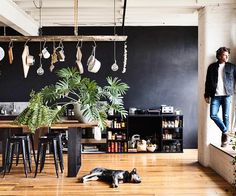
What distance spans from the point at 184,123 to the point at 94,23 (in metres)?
3.31

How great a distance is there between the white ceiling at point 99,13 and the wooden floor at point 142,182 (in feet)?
8.85

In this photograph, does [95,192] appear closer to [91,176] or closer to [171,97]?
[91,176]

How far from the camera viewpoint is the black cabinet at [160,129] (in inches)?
343

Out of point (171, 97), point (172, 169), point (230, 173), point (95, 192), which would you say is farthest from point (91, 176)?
point (171, 97)

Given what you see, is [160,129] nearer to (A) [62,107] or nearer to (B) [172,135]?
(B) [172,135]

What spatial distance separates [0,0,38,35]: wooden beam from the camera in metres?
6.00

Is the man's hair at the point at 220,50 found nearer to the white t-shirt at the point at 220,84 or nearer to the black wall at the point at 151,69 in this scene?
the white t-shirt at the point at 220,84

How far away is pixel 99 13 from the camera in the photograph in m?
7.88

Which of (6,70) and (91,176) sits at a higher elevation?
(6,70)

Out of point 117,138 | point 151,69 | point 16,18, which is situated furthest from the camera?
point 151,69

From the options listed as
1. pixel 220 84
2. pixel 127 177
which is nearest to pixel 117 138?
pixel 127 177

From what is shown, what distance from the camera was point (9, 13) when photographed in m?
6.22

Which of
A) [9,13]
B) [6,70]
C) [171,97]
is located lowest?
[171,97]

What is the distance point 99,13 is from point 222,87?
3.12m
